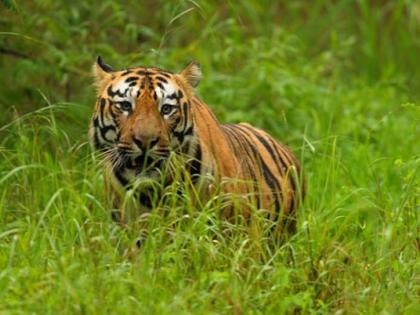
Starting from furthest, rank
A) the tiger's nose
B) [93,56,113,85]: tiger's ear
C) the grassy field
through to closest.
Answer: [93,56,113,85]: tiger's ear
the tiger's nose
the grassy field

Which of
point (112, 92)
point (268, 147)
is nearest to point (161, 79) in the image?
point (112, 92)

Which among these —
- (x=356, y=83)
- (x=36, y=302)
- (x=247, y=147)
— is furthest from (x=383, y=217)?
(x=356, y=83)

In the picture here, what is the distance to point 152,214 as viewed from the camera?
5.21 metres

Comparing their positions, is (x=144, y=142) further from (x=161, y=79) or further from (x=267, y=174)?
(x=267, y=174)

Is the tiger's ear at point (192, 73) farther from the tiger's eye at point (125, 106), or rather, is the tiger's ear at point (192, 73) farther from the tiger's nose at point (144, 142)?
the tiger's nose at point (144, 142)

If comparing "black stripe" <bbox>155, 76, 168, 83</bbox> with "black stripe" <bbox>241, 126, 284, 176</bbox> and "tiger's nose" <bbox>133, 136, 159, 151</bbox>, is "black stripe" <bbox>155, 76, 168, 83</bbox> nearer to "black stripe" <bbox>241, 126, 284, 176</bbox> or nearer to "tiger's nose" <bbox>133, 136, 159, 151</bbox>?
"tiger's nose" <bbox>133, 136, 159, 151</bbox>

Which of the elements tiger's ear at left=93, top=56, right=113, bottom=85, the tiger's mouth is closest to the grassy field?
the tiger's mouth

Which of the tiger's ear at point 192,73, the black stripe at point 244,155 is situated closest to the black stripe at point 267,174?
the black stripe at point 244,155

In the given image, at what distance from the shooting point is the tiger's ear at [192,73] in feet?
19.7

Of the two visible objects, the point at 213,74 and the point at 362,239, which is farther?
the point at 213,74

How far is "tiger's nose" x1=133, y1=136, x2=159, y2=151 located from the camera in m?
5.45

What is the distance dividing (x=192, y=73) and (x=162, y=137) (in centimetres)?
58

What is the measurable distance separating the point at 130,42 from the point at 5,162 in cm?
274

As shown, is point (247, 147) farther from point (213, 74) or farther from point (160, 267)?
point (213, 74)
